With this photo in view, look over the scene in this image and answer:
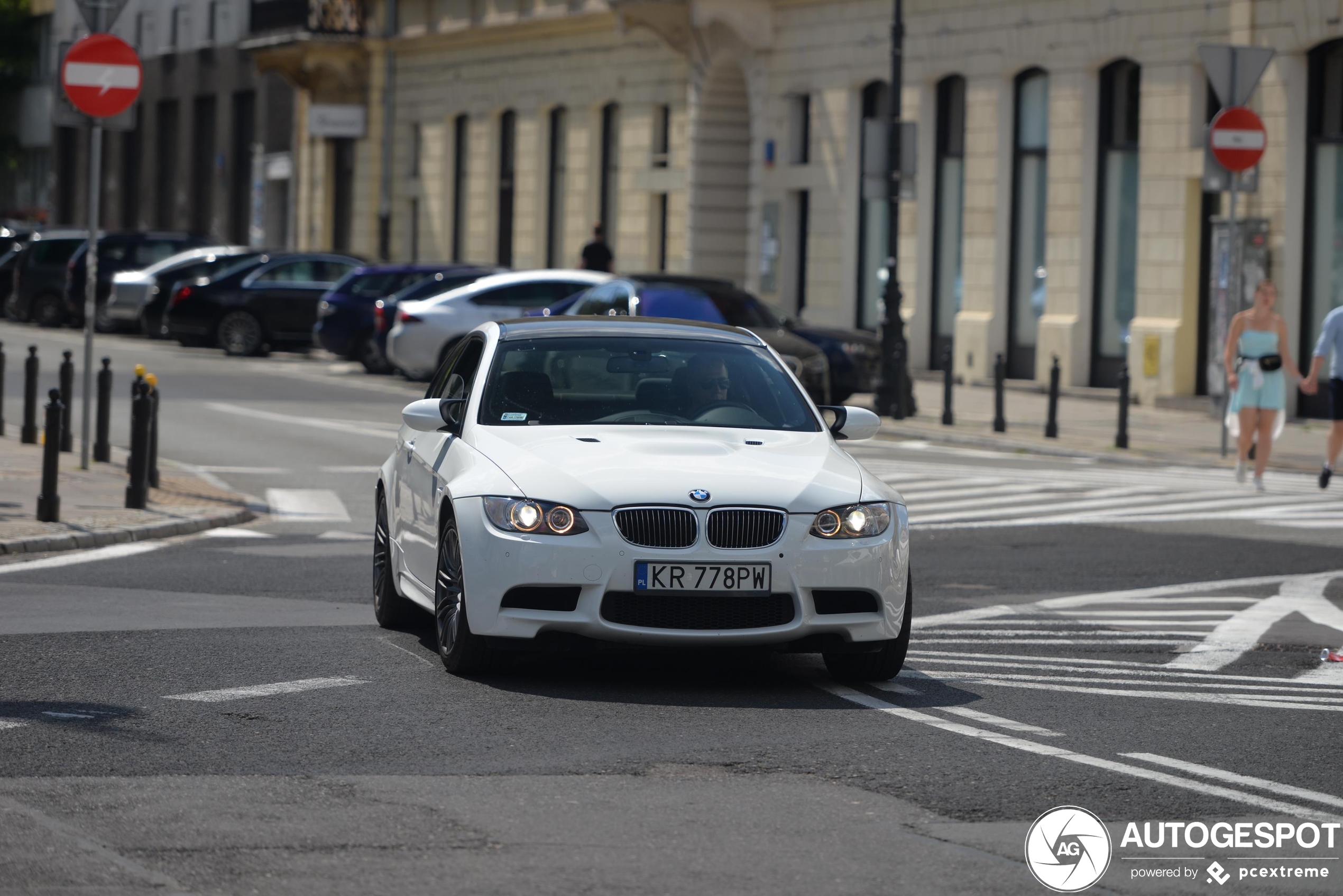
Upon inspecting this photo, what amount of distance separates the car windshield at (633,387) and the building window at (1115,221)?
21.0m

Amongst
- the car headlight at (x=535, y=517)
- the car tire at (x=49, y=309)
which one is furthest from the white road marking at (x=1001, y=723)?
the car tire at (x=49, y=309)

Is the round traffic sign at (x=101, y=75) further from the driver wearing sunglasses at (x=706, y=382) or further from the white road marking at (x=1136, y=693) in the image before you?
the white road marking at (x=1136, y=693)

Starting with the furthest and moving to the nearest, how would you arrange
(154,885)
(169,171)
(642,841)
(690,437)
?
1. (169,171)
2. (690,437)
3. (642,841)
4. (154,885)

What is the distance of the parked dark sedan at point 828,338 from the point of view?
2658cm

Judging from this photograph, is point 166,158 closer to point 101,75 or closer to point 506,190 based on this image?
point 506,190

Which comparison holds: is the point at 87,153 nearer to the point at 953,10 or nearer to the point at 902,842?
the point at 953,10

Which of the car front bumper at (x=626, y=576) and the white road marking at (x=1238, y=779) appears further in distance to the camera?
the car front bumper at (x=626, y=576)

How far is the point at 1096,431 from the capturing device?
2514 centimetres

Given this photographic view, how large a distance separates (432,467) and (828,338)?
1785 centimetres

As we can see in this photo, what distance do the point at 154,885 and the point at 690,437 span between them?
4.02 m

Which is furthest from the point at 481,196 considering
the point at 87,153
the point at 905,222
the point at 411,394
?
the point at 87,153

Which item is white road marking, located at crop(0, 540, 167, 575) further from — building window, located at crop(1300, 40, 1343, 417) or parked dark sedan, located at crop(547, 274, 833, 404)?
building window, located at crop(1300, 40, 1343, 417)

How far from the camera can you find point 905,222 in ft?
112

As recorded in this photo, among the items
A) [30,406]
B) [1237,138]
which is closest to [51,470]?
[30,406]
